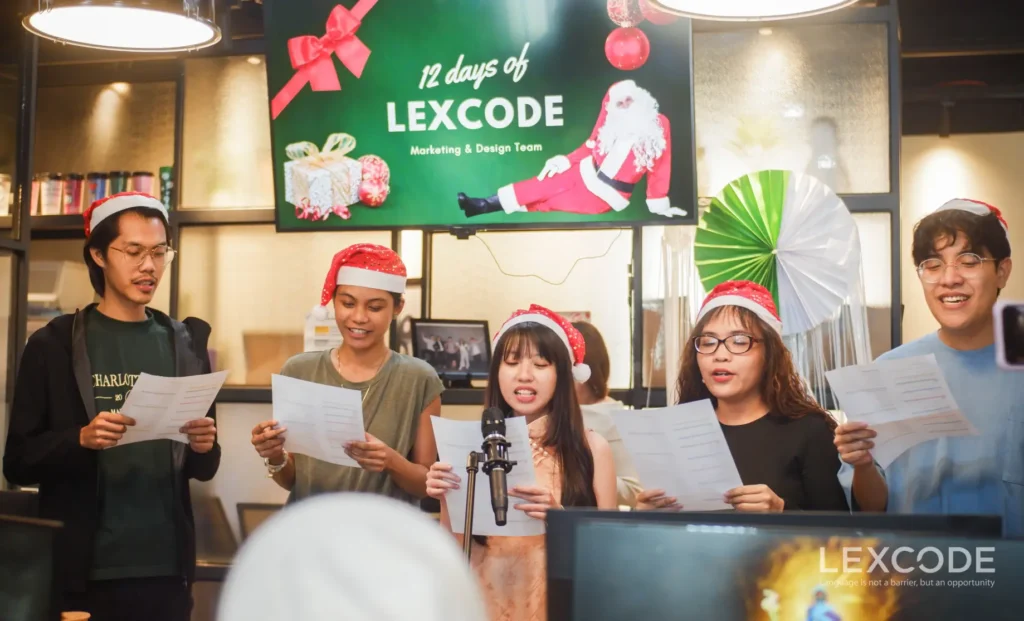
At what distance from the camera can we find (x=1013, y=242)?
578 centimetres

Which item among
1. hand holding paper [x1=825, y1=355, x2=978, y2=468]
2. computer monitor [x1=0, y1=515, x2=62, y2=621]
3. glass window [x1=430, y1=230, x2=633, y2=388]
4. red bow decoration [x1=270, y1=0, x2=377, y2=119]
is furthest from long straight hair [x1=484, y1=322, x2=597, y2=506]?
glass window [x1=430, y1=230, x2=633, y2=388]

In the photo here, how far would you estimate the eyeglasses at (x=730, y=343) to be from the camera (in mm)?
2600

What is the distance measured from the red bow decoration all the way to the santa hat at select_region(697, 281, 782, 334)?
1.91 meters

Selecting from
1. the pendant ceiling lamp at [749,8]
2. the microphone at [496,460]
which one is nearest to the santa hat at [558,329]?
the microphone at [496,460]

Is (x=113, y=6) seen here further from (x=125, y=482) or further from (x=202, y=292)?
(x=202, y=292)

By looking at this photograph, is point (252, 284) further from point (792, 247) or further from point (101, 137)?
point (792, 247)

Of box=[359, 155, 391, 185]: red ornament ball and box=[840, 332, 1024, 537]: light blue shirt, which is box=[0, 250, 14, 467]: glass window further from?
box=[840, 332, 1024, 537]: light blue shirt

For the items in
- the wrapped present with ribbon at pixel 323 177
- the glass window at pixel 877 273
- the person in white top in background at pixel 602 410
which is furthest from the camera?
the glass window at pixel 877 273

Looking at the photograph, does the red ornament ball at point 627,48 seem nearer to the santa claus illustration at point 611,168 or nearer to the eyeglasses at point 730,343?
the santa claus illustration at point 611,168

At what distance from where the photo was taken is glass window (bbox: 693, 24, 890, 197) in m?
4.18

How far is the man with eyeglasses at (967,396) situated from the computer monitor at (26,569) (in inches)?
68.4

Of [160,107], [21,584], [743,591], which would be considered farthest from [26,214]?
[743,591]

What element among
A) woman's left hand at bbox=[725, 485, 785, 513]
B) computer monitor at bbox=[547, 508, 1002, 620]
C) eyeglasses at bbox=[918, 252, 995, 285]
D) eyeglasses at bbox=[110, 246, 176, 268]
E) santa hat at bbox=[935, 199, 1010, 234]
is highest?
santa hat at bbox=[935, 199, 1010, 234]

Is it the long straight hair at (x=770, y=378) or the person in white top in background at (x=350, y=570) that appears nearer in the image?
the person in white top in background at (x=350, y=570)
